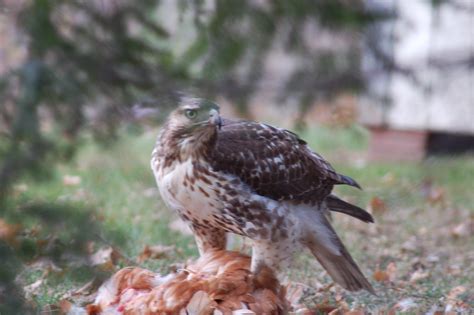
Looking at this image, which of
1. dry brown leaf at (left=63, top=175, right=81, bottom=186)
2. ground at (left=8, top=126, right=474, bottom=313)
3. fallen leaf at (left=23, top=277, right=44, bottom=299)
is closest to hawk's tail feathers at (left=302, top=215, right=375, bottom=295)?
ground at (left=8, top=126, right=474, bottom=313)

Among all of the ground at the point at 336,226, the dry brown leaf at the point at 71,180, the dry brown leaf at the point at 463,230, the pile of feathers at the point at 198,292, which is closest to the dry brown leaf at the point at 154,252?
the ground at the point at 336,226

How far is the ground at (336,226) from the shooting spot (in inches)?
108

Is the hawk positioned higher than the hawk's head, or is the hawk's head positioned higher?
the hawk's head

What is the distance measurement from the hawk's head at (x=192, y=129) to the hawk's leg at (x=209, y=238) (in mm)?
426

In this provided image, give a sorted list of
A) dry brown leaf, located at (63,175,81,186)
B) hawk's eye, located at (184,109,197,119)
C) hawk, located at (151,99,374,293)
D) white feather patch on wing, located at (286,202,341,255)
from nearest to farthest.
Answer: hawk's eye, located at (184,109,197,119) < hawk, located at (151,99,374,293) < white feather patch on wing, located at (286,202,341,255) < dry brown leaf, located at (63,175,81,186)

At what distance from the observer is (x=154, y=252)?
499cm

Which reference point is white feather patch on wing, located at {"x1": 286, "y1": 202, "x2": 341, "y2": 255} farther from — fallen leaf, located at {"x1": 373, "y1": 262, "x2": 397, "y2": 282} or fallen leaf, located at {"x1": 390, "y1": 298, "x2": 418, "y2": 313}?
fallen leaf, located at {"x1": 373, "y1": 262, "x2": 397, "y2": 282}

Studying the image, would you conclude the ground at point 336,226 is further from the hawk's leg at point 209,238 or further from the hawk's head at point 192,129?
the hawk's leg at point 209,238

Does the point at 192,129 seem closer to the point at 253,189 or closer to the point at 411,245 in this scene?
the point at 253,189

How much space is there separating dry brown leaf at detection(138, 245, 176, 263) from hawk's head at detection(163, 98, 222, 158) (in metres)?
1.17

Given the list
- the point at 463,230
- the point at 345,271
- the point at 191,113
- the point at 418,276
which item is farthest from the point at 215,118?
the point at 463,230

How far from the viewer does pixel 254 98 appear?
2.58 m

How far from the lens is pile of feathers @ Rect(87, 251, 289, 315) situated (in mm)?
3596

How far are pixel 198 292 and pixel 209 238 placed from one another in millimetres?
566
